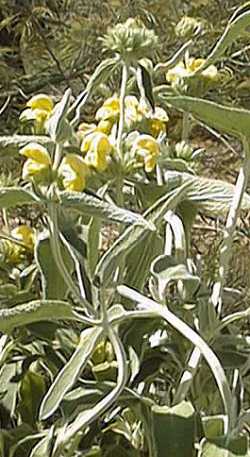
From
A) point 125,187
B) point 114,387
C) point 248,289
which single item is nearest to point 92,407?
point 114,387

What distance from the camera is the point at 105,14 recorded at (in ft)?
5.00

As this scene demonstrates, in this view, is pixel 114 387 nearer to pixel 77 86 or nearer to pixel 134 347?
pixel 134 347

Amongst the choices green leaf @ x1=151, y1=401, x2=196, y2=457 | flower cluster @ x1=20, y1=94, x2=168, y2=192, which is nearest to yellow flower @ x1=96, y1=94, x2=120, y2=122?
flower cluster @ x1=20, y1=94, x2=168, y2=192

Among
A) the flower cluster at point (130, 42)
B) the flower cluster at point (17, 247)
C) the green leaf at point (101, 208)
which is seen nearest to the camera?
the green leaf at point (101, 208)

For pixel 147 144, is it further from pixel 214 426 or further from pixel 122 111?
pixel 214 426

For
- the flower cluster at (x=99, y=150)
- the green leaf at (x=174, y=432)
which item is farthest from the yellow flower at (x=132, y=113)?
the green leaf at (x=174, y=432)

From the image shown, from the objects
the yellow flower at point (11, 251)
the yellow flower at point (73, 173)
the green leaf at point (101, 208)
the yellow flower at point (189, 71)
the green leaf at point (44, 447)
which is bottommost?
the green leaf at point (44, 447)

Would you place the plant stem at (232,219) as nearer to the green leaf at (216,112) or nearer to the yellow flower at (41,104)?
the green leaf at (216,112)

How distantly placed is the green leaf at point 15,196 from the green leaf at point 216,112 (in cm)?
10

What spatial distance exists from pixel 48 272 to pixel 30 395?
0.36 feet

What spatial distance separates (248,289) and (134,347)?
0.49 metres

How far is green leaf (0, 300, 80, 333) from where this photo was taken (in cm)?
53

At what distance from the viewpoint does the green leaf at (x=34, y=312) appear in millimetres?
528

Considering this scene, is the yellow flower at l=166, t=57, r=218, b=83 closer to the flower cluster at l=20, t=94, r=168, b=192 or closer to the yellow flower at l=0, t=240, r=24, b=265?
the flower cluster at l=20, t=94, r=168, b=192
